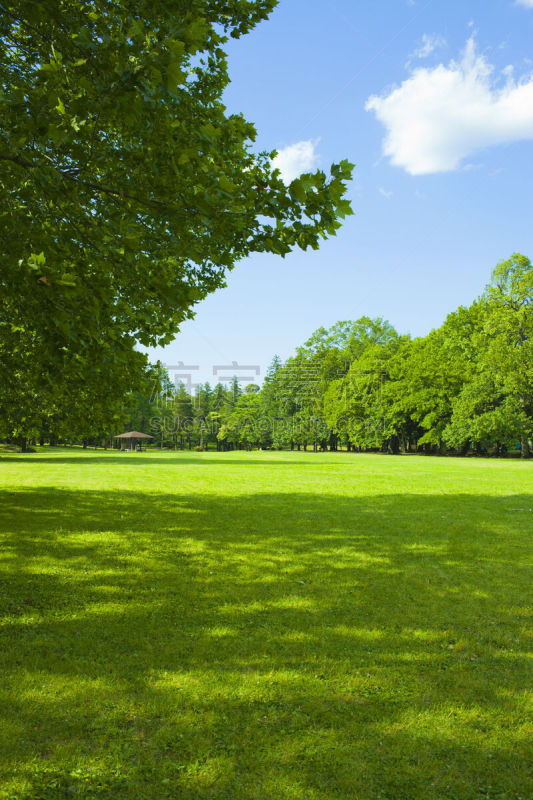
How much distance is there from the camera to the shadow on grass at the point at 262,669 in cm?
330

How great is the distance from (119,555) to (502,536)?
26.6 feet

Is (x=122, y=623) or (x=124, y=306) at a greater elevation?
(x=124, y=306)

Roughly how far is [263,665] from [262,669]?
71mm

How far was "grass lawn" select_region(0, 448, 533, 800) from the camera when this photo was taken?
3299 mm

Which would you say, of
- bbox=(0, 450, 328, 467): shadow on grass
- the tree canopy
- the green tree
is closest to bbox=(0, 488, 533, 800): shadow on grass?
the tree canopy

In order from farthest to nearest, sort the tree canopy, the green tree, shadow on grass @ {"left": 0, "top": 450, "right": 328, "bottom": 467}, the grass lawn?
the green tree, shadow on grass @ {"left": 0, "top": 450, "right": 328, "bottom": 467}, the tree canopy, the grass lawn

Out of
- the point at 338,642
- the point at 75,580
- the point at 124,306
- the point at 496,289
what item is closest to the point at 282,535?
the point at 75,580

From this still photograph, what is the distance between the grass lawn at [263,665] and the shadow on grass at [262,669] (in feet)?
0.06

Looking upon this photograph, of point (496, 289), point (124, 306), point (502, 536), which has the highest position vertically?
point (496, 289)

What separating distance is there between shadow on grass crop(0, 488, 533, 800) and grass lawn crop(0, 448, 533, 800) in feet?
0.06

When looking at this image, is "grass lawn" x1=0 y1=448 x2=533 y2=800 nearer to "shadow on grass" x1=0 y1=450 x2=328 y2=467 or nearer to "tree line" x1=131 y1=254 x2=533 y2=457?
"tree line" x1=131 y1=254 x2=533 y2=457

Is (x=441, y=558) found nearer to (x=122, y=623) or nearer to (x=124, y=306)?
(x=122, y=623)

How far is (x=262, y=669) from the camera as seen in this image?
15.1ft

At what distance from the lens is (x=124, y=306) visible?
6.59m
